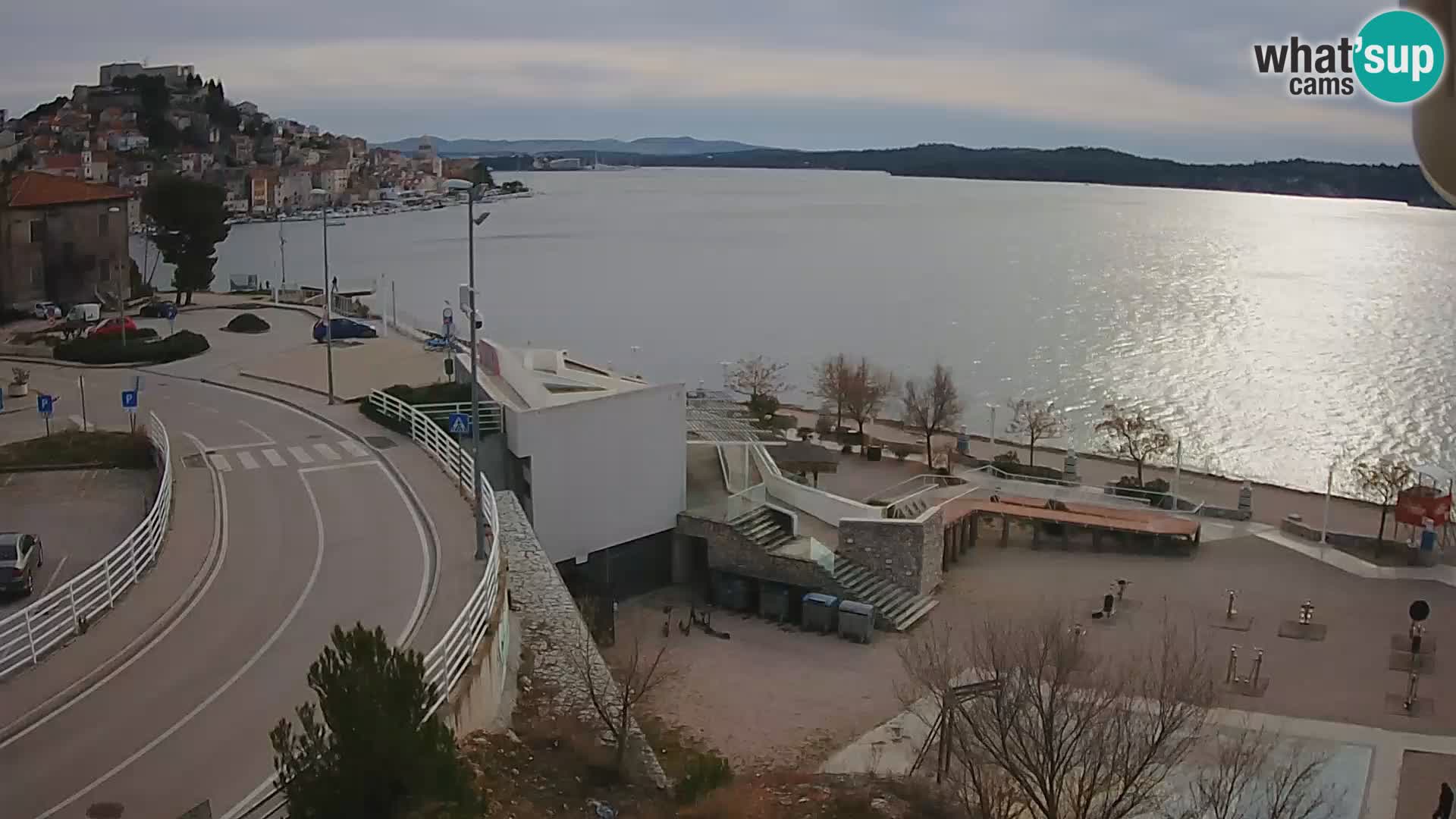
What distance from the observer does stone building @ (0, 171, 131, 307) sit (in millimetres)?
46000

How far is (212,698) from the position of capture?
1230 cm

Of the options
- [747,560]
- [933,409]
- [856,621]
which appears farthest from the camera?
[933,409]

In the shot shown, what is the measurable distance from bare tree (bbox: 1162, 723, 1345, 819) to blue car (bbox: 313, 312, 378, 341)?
98.6 ft

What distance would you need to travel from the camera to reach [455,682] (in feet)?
40.5

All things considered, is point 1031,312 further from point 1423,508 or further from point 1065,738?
point 1065,738

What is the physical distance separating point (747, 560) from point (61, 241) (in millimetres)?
37099

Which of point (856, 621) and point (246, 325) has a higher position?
point (246, 325)

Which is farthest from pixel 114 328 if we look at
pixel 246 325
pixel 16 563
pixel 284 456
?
pixel 16 563

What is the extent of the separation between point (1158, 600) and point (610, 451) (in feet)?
37.3

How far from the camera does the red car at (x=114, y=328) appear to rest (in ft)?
121

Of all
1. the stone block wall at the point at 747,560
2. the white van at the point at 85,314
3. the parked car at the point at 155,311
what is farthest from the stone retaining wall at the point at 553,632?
the parked car at the point at 155,311

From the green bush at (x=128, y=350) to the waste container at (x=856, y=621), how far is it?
23.2 meters

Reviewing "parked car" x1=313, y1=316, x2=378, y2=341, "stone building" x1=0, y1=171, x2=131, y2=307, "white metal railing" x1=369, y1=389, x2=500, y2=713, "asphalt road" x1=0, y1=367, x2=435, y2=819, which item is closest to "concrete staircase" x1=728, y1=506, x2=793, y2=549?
"white metal railing" x1=369, y1=389, x2=500, y2=713

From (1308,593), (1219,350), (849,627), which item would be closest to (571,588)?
(849,627)
